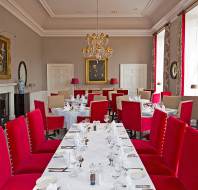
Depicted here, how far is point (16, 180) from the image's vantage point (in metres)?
2.70

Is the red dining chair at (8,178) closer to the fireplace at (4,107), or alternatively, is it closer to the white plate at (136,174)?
the white plate at (136,174)

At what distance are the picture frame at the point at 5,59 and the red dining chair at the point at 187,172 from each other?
21.6 ft

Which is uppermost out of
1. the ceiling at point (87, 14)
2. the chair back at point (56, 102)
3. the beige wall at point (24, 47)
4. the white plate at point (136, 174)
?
the ceiling at point (87, 14)

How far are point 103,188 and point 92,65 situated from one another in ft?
38.0

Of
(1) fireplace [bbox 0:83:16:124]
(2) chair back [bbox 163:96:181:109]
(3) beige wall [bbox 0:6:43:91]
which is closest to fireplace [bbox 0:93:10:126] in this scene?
(1) fireplace [bbox 0:83:16:124]

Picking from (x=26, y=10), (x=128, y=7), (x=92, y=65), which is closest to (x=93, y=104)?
(x=26, y=10)

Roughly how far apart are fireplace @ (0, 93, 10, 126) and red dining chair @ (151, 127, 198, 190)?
6.23 metres

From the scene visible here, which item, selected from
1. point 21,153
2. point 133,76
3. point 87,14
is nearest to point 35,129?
point 21,153

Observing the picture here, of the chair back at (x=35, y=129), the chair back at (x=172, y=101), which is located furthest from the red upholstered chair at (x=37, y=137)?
the chair back at (x=172, y=101)

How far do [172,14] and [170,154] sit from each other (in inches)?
302

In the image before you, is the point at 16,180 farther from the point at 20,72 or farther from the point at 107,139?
the point at 20,72

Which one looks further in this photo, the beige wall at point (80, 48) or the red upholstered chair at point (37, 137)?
the beige wall at point (80, 48)

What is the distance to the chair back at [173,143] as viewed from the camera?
2869mm

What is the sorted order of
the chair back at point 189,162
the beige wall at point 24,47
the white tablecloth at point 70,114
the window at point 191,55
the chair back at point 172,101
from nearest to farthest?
the chair back at point 189,162, the white tablecloth at point 70,114, the chair back at point 172,101, the beige wall at point 24,47, the window at point 191,55
